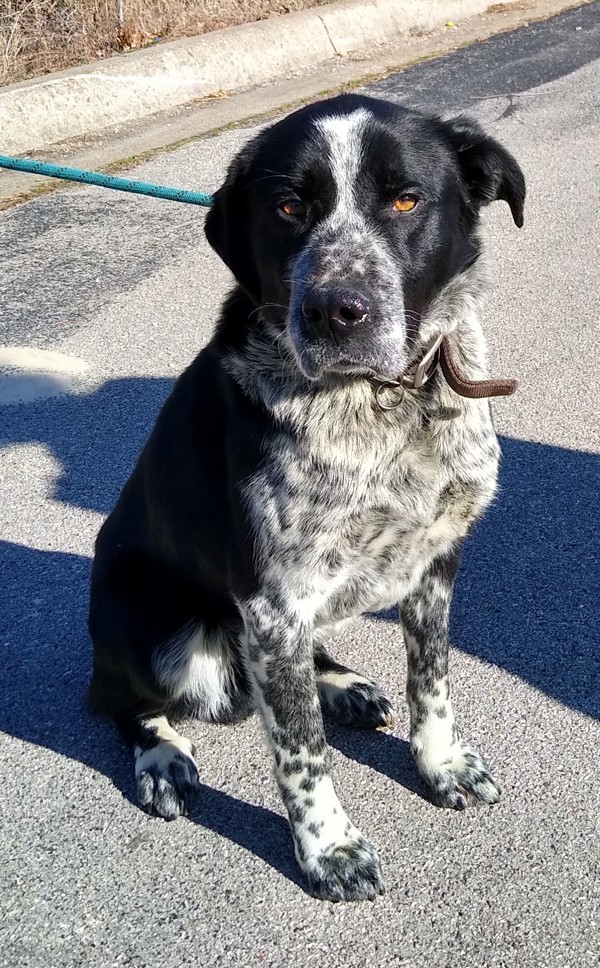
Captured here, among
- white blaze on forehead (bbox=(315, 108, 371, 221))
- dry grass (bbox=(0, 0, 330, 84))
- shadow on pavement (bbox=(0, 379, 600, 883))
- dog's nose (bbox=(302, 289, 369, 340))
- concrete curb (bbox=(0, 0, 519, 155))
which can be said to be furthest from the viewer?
dry grass (bbox=(0, 0, 330, 84))

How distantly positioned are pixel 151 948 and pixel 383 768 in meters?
0.81

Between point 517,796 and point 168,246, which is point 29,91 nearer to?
point 168,246

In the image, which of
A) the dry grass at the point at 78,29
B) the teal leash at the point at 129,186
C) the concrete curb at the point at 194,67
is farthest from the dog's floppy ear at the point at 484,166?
the dry grass at the point at 78,29

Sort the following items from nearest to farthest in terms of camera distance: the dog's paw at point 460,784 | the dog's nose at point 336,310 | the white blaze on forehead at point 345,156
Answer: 1. the dog's nose at point 336,310
2. the white blaze on forehead at point 345,156
3. the dog's paw at point 460,784

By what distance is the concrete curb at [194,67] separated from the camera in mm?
7664

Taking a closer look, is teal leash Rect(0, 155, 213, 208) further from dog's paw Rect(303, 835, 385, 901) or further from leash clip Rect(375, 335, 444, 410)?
dog's paw Rect(303, 835, 385, 901)

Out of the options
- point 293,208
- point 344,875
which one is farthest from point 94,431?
point 344,875

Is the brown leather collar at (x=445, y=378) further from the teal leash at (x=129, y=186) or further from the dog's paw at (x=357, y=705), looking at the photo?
the teal leash at (x=129, y=186)

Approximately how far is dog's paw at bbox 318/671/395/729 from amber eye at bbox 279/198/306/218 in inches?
53.0

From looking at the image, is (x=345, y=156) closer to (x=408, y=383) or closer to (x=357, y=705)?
(x=408, y=383)

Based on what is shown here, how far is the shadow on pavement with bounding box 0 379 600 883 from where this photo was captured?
292 cm

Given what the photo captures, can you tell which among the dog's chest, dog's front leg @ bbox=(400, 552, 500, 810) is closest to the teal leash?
the dog's chest

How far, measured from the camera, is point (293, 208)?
2445 millimetres

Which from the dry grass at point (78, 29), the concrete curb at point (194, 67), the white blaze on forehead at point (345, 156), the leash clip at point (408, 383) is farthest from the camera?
the dry grass at point (78, 29)
